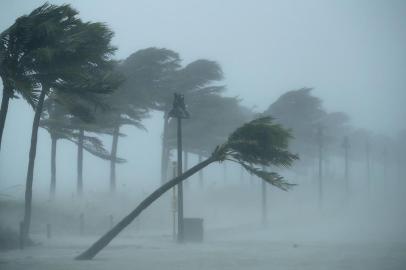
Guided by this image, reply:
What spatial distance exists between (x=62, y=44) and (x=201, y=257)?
7.31 m

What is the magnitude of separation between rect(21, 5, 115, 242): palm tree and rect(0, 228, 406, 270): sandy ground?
4.68m

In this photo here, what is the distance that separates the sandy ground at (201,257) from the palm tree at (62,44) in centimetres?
468

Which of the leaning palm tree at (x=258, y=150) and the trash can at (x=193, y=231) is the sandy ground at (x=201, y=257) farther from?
the leaning palm tree at (x=258, y=150)

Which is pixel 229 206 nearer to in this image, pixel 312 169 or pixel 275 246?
pixel 275 246

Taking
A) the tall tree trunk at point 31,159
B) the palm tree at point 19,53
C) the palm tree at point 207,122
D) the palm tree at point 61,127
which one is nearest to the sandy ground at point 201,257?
the tall tree trunk at point 31,159

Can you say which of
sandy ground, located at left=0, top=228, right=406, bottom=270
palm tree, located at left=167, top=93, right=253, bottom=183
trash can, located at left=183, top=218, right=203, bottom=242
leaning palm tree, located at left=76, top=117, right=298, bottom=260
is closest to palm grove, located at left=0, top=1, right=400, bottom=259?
leaning palm tree, located at left=76, top=117, right=298, bottom=260

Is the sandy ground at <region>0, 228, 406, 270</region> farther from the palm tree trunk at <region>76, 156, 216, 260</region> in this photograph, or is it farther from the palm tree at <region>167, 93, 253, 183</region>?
the palm tree at <region>167, 93, 253, 183</region>

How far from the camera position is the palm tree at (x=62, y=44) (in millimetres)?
15500

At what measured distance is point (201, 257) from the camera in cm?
1653

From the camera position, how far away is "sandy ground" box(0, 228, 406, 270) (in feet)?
46.6

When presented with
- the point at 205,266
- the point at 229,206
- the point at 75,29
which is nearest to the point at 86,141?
the point at 229,206

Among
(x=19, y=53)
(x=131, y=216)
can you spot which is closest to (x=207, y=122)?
(x=131, y=216)

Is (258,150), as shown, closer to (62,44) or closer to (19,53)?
(62,44)

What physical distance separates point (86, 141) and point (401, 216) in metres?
26.1
